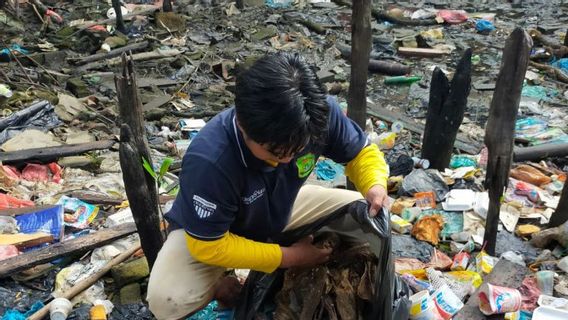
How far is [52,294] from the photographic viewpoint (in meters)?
3.14

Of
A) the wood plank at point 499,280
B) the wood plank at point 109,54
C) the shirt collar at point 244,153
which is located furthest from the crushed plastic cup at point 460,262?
the wood plank at point 109,54

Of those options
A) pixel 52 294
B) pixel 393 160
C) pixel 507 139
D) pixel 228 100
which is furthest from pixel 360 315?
pixel 228 100

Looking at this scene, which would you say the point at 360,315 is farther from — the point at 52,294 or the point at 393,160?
the point at 393,160

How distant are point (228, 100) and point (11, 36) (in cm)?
531

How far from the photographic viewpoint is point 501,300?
261cm

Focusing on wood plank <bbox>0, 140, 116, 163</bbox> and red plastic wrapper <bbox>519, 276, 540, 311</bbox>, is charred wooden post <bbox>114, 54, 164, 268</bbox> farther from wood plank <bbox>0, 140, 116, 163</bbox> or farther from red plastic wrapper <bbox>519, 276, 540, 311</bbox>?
wood plank <bbox>0, 140, 116, 163</bbox>

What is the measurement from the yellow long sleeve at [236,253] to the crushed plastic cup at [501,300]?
117 cm

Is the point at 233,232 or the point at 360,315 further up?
the point at 233,232

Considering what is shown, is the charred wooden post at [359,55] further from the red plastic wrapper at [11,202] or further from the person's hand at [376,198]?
the red plastic wrapper at [11,202]

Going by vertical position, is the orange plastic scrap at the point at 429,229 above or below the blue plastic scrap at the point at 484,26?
below

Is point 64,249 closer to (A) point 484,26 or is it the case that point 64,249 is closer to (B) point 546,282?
(B) point 546,282

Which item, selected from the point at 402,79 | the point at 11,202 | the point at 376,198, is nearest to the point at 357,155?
the point at 376,198

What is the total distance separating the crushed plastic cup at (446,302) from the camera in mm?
2634

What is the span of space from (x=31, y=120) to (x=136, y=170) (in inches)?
158
